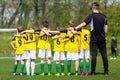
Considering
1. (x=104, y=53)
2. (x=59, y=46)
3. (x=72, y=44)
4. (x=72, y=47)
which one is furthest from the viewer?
(x=59, y=46)

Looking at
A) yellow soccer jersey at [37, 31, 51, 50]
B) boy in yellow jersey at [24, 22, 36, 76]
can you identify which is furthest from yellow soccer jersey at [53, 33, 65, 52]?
boy in yellow jersey at [24, 22, 36, 76]

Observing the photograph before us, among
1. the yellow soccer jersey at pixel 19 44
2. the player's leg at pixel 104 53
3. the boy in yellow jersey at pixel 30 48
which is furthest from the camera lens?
the yellow soccer jersey at pixel 19 44

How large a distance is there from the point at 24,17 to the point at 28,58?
21.8m

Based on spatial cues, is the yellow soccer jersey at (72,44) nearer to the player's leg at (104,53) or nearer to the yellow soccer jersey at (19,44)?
the player's leg at (104,53)

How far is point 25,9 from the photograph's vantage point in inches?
1474

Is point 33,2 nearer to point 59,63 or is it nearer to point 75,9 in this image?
point 75,9

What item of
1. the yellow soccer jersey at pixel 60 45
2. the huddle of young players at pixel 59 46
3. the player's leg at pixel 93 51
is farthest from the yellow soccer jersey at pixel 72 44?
the player's leg at pixel 93 51

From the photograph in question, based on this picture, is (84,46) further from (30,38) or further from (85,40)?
(30,38)

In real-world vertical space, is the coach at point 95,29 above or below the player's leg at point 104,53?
above

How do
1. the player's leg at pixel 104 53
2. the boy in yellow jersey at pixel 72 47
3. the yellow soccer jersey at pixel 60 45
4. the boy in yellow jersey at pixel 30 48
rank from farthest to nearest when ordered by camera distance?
1. the yellow soccer jersey at pixel 60 45
2. the boy in yellow jersey at pixel 30 48
3. the boy in yellow jersey at pixel 72 47
4. the player's leg at pixel 104 53

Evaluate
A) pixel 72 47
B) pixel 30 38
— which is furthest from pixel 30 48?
pixel 72 47

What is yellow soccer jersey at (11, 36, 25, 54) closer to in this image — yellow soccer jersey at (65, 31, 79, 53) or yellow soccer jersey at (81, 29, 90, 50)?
yellow soccer jersey at (65, 31, 79, 53)

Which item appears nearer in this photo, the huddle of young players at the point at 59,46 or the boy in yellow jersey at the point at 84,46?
the huddle of young players at the point at 59,46

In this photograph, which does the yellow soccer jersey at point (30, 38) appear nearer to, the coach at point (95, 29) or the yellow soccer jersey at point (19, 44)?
the yellow soccer jersey at point (19, 44)
